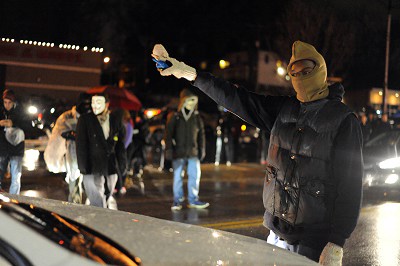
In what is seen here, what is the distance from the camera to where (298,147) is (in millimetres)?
3340

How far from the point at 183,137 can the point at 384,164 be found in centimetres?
463

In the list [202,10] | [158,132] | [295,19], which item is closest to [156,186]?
[158,132]

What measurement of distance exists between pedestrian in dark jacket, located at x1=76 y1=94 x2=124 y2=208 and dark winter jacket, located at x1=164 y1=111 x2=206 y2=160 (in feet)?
7.56

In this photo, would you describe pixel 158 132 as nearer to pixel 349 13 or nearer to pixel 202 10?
pixel 349 13

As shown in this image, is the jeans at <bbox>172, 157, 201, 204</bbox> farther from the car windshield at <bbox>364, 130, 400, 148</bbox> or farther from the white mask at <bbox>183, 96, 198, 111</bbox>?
the car windshield at <bbox>364, 130, 400, 148</bbox>

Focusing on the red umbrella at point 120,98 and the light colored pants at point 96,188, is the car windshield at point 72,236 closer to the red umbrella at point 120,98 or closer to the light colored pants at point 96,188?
the light colored pants at point 96,188

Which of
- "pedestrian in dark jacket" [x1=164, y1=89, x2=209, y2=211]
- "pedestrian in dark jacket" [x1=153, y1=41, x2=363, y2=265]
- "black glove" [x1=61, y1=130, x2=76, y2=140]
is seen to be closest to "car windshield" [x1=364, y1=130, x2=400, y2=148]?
"pedestrian in dark jacket" [x1=164, y1=89, x2=209, y2=211]

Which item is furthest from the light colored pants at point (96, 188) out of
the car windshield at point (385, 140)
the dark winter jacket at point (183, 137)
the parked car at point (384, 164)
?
the car windshield at point (385, 140)

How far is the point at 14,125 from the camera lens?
846 cm

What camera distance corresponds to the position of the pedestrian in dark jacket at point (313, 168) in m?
3.22

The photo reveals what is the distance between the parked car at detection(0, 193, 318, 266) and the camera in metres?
2.19

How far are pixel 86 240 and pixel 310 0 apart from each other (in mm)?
20391

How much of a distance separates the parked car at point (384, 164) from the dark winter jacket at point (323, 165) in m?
8.21

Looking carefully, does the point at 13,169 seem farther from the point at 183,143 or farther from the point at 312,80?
the point at 312,80
